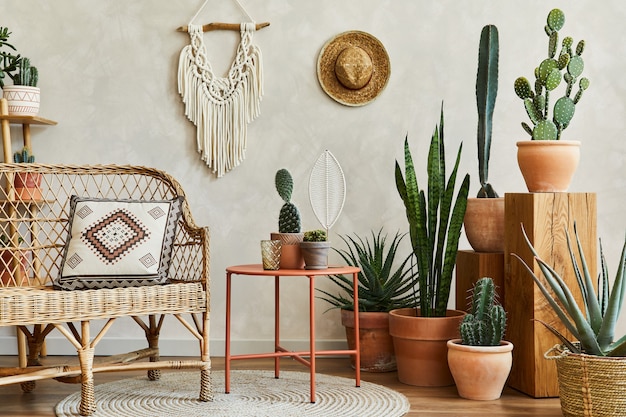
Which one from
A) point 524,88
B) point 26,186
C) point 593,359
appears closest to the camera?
point 593,359

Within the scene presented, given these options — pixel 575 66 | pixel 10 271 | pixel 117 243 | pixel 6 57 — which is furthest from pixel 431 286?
pixel 6 57

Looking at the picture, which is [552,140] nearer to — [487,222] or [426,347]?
[487,222]

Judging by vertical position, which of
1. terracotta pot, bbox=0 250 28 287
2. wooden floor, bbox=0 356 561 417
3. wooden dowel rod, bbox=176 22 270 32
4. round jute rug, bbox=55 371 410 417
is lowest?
wooden floor, bbox=0 356 561 417

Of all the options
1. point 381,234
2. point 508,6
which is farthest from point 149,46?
point 508,6

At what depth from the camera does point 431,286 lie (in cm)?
325

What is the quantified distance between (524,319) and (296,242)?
968 mm

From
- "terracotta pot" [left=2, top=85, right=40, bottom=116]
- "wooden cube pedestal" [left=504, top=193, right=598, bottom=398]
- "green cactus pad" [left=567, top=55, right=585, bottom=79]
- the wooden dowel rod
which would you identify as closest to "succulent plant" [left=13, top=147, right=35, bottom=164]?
"terracotta pot" [left=2, top=85, right=40, bottom=116]

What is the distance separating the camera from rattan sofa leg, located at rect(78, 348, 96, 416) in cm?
264

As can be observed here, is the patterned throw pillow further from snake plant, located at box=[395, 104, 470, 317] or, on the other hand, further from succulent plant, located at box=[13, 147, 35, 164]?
snake plant, located at box=[395, 104, 470, 317]

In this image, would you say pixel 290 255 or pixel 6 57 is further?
pixel 6 57

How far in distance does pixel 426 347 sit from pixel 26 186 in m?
1.99

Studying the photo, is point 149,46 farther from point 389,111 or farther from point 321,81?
point 389,111

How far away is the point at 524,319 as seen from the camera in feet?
9.78

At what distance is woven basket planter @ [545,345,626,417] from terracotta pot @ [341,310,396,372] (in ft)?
3.33
